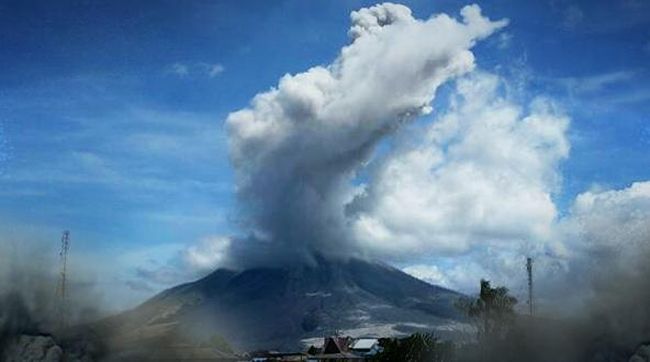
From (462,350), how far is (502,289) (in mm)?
19690

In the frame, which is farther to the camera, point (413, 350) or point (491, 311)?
point (491, 311)

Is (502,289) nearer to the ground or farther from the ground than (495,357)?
farther from the ground

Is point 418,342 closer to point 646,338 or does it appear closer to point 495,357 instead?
point 495,357

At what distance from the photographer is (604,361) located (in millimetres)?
194750

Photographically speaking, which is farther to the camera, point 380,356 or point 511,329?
point 511,329

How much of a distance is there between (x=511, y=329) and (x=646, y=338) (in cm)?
3340

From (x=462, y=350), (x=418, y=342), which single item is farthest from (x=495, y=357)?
(x=418, y=342)

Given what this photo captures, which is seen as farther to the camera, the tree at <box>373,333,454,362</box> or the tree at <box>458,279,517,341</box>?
the tree at <box>458,279,517,341</box>

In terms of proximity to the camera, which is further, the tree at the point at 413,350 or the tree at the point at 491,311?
the tree at the point at 491,311

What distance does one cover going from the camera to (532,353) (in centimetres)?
19800

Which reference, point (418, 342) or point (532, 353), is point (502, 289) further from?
point (418, 342)

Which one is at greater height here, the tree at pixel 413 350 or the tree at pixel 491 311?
the tree at pixel 491 311

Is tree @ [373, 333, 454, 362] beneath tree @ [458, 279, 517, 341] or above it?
beneath

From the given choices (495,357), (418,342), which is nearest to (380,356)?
(418,342)
